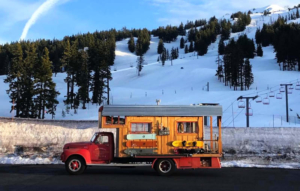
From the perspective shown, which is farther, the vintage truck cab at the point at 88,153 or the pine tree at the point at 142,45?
the pine tree at the point at 142,45

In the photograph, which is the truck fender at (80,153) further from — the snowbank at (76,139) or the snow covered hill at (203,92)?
the snow covered hill at (203,92)

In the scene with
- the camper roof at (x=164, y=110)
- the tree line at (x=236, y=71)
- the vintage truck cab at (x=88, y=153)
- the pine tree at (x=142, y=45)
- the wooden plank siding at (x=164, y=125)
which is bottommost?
Answer: the vintage truck cab at (x=88, y=153)

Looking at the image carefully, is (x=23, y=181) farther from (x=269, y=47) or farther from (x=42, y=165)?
(x=269, y=47)

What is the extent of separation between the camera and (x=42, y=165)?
1739 centimetres

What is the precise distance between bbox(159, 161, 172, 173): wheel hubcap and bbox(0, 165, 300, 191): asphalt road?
0.40m

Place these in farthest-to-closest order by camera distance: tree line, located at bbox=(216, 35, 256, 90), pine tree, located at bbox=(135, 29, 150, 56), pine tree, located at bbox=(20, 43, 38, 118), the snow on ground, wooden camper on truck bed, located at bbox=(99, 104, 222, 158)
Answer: pine tree, located at bbox=(135, 29, 150, 56)
tree line, located at bbox=(216, 35, 256, 90)
pine tree, located at bbox=(20, 43, 38, 118)
the snow on ground
wooden camper on truck bed, located at bbox=(99, 104, 222, 158)

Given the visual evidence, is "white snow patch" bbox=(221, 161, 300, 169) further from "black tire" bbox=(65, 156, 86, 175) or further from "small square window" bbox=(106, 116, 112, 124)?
"black tire" bbox=(65, 156, 86, 175)

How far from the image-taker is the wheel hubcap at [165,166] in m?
13.8

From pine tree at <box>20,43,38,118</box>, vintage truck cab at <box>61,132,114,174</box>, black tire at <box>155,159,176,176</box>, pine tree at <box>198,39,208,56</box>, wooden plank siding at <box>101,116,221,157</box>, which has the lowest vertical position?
black tire at <box>155,159,176,176</box>

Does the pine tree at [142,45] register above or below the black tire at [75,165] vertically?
above

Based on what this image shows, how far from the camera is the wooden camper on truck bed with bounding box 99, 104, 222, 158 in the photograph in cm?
1388

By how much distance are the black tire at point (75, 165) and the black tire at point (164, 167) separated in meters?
3.42

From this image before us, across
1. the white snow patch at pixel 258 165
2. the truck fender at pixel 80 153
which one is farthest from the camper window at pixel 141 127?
the white snow patch at pixel 258 165

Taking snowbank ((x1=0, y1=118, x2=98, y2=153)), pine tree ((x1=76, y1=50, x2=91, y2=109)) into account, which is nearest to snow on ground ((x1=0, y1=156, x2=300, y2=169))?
snowbank ((x1=0, y1=118, x2=98, y2=153))
